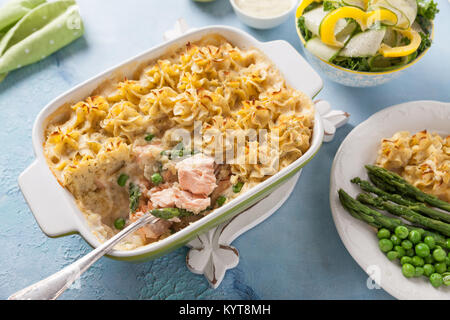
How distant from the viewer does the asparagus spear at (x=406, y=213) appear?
260cm

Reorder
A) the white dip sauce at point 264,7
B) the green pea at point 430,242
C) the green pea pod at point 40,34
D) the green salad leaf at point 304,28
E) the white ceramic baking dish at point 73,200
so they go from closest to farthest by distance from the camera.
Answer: the white ceramic baking dish at point 73,200 < the green pea at point 430,242 < the green salad leaf at point 304,28 < the green pea pod at point 40,34 < the white dip sauce at point 264,7

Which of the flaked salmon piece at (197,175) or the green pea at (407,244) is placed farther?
the green pea at (407,244)

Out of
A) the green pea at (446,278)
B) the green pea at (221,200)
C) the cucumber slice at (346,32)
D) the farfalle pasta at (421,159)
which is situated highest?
the cucumber slice at (346,32)

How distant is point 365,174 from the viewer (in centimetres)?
286

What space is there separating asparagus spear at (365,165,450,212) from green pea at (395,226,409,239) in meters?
0.26

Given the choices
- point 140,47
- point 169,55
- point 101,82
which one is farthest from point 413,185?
point 140,47

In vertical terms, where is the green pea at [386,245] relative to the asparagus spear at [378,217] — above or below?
below

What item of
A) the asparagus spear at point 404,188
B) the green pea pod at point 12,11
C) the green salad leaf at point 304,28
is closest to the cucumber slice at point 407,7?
the green salad leaf at point 304,28

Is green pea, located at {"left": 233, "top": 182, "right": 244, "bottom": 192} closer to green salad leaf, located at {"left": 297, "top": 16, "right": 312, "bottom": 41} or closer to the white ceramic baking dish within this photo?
the white ceramic baking dish

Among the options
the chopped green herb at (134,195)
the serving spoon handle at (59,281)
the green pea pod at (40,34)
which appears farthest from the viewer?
the green pea pod at (40,34)

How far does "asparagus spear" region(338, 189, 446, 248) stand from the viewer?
259cm

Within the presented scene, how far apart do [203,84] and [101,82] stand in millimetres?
636

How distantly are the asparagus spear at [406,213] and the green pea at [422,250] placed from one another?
6.1 inches

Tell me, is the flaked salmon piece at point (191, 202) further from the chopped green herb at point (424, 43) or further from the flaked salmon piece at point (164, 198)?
the chopped green herb at point (424, 43)
